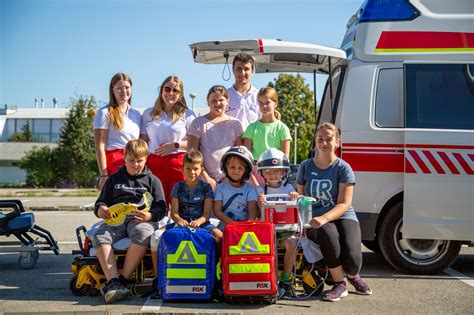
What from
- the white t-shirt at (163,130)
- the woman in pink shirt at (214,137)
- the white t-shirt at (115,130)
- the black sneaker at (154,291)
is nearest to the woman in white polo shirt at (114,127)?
the white t-shirt at (115,130)

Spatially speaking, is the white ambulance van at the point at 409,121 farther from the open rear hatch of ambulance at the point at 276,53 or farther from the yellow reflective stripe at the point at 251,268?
the yellow reflective stripe at the point at 251,268

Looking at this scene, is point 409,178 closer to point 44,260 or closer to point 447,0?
point 447,0

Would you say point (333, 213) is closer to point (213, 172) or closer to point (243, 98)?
point (213, 172)

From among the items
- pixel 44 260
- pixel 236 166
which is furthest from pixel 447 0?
pixel 44 260

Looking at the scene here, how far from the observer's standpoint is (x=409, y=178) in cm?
701

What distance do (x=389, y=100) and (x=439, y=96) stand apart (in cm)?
55

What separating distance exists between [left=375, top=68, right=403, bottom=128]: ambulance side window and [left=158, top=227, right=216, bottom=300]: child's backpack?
2.61m

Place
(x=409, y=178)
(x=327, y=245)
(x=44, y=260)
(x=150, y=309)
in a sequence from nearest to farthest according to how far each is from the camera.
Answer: (x=150, y=309) → (x=327, y=245) → (x=409, y=178) → (x=44, y=260)

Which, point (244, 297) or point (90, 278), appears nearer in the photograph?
point (244, 297)

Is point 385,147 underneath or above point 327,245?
above

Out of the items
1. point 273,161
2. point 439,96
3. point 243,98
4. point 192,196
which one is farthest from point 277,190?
point 439,96

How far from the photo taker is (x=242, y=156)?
6223 mm

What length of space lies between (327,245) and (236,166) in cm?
117

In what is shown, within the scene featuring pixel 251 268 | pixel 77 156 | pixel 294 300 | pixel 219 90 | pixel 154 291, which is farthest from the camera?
pixel 77 156
